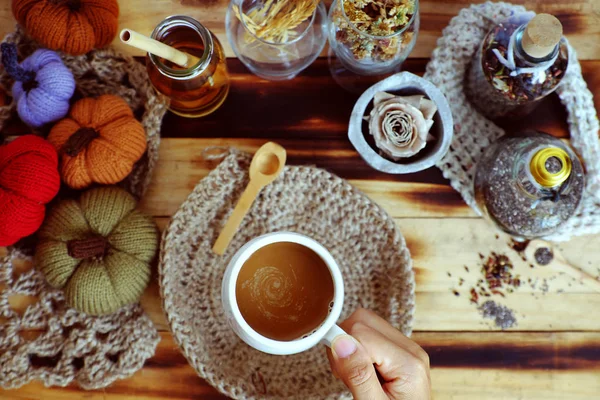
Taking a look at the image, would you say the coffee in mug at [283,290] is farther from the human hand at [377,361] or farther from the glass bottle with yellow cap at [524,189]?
the glass bottle with yellow cap at [524,189]

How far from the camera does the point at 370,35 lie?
628 mm

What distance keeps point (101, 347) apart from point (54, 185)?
0.23 meters

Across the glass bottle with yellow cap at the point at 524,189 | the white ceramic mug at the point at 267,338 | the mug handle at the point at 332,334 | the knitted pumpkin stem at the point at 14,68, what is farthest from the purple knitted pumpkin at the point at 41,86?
A: the glass bottle with yellow cap at the point at 524,189

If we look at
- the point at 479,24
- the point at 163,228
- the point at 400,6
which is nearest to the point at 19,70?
the point at 163,228

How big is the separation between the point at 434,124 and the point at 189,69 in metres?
0.33

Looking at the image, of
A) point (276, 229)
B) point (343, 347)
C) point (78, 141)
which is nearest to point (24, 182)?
point (78, 141)

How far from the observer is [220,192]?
71cm

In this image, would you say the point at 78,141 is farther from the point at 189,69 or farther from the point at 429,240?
the point at 429,240

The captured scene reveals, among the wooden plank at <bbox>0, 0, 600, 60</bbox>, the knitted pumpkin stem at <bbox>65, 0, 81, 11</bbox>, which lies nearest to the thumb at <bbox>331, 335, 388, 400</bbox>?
the wooden plank at <bbox>0, 0, 600, 60</bbox>

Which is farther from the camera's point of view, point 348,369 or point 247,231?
point 247,231

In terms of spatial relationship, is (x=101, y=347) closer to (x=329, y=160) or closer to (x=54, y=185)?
(x=54, y=185)

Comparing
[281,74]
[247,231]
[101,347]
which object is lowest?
[101,347]

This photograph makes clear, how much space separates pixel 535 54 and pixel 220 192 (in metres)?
0.44

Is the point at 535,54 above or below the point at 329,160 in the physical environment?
above
